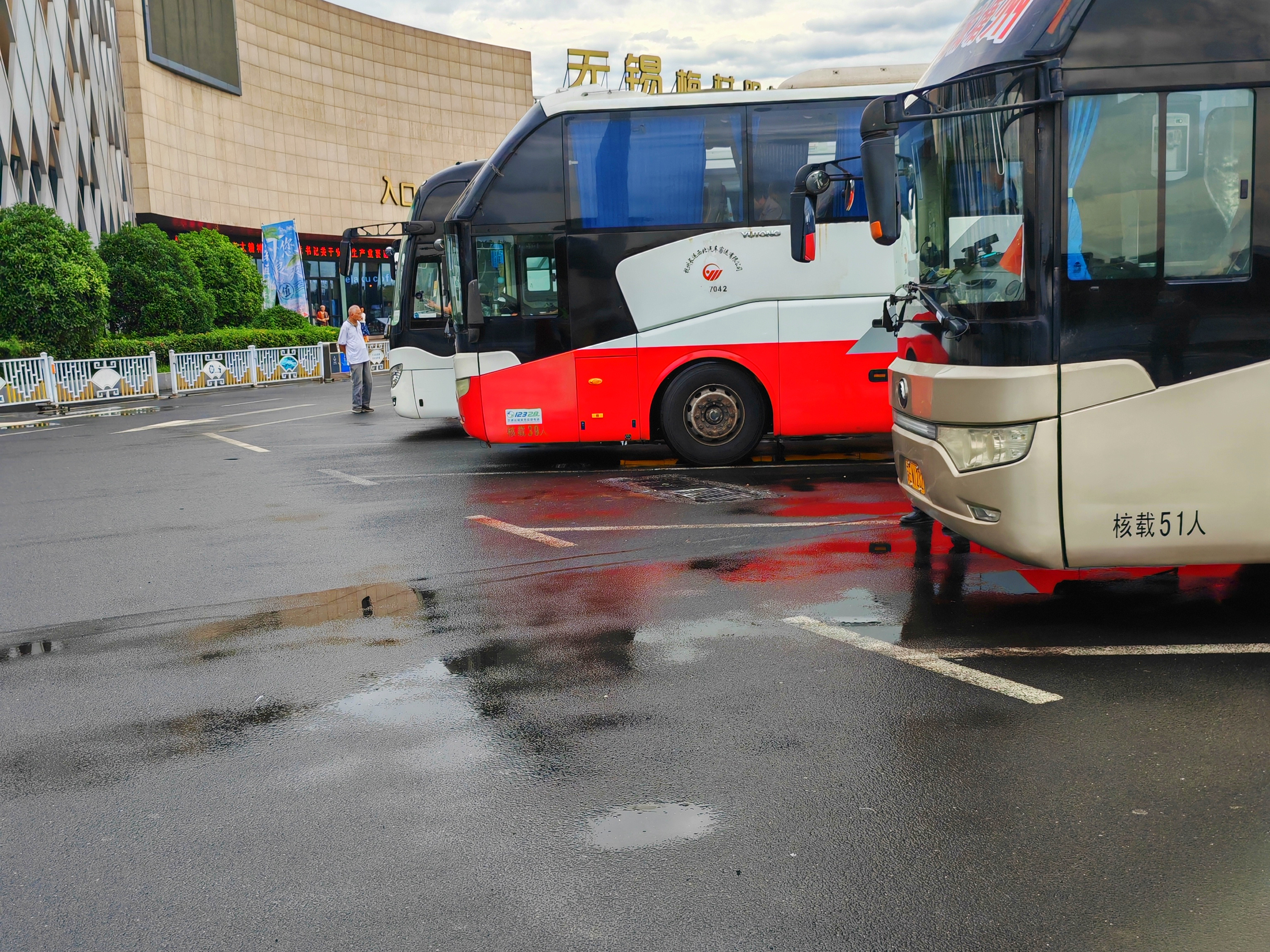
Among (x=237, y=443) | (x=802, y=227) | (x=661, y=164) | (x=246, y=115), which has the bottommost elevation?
(x=237, y=443)

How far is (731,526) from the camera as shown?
8.73 m

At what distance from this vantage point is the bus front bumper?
213 inches

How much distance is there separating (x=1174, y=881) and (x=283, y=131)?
52.4 metres

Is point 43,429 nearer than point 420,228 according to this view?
No

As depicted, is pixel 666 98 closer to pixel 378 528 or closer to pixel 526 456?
pixel 526 456

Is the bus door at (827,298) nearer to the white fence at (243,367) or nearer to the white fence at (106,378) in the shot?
the white fence at (106,378)

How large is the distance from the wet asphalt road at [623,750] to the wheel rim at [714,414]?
11.0ft

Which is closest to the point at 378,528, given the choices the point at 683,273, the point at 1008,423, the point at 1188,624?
the point at 683,273

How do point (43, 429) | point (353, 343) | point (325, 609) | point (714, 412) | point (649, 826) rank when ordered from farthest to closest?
point (353, 343) → point (43, 429) → point (714, 412) → point (325, 609) → point (649, 826)

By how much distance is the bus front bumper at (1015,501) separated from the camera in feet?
17.7

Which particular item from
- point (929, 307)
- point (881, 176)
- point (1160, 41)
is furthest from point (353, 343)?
point (1160, 41)

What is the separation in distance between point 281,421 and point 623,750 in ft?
53.9

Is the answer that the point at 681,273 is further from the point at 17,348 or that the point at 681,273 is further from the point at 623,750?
the point at 17,348

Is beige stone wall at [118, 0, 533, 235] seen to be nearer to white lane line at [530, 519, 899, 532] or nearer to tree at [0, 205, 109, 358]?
tree at [0, 205, 109, 358]
